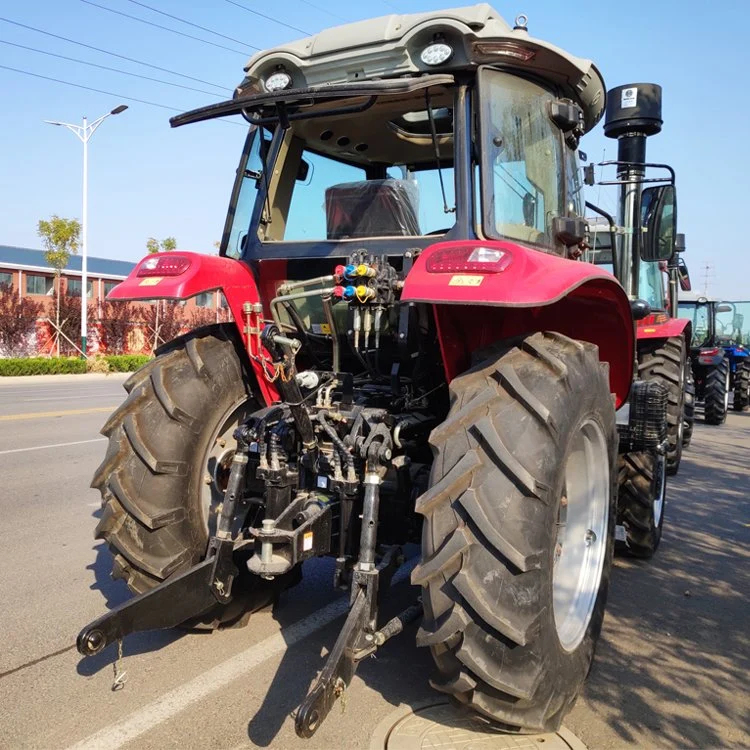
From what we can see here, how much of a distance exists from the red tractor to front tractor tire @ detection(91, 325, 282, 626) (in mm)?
11

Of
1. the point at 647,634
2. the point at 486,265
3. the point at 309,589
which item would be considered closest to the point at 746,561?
the point at 647,634

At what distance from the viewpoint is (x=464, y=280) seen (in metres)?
2.77

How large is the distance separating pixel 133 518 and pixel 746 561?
4435 mm

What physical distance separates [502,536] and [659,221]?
11.8 feet

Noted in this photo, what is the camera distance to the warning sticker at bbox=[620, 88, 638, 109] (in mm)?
6324

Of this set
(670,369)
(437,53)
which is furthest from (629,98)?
(437,53)

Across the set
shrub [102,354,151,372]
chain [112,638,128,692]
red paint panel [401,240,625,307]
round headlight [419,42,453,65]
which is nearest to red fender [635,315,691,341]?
round headlight [419,42,453,65]

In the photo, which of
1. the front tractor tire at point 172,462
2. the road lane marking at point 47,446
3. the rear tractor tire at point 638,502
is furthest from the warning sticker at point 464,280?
the road lane marking at point 47,446

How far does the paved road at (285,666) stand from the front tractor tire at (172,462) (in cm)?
40

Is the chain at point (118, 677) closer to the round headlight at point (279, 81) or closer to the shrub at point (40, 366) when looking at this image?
the round headlight at point (279, 81)

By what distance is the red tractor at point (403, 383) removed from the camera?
106 inches

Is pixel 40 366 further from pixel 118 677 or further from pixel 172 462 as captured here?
pixel 118 677

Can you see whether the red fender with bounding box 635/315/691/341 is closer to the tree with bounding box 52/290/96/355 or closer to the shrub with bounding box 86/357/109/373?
the shrub with bounding box 86/357/109/373

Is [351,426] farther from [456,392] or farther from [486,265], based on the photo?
[486,265]
